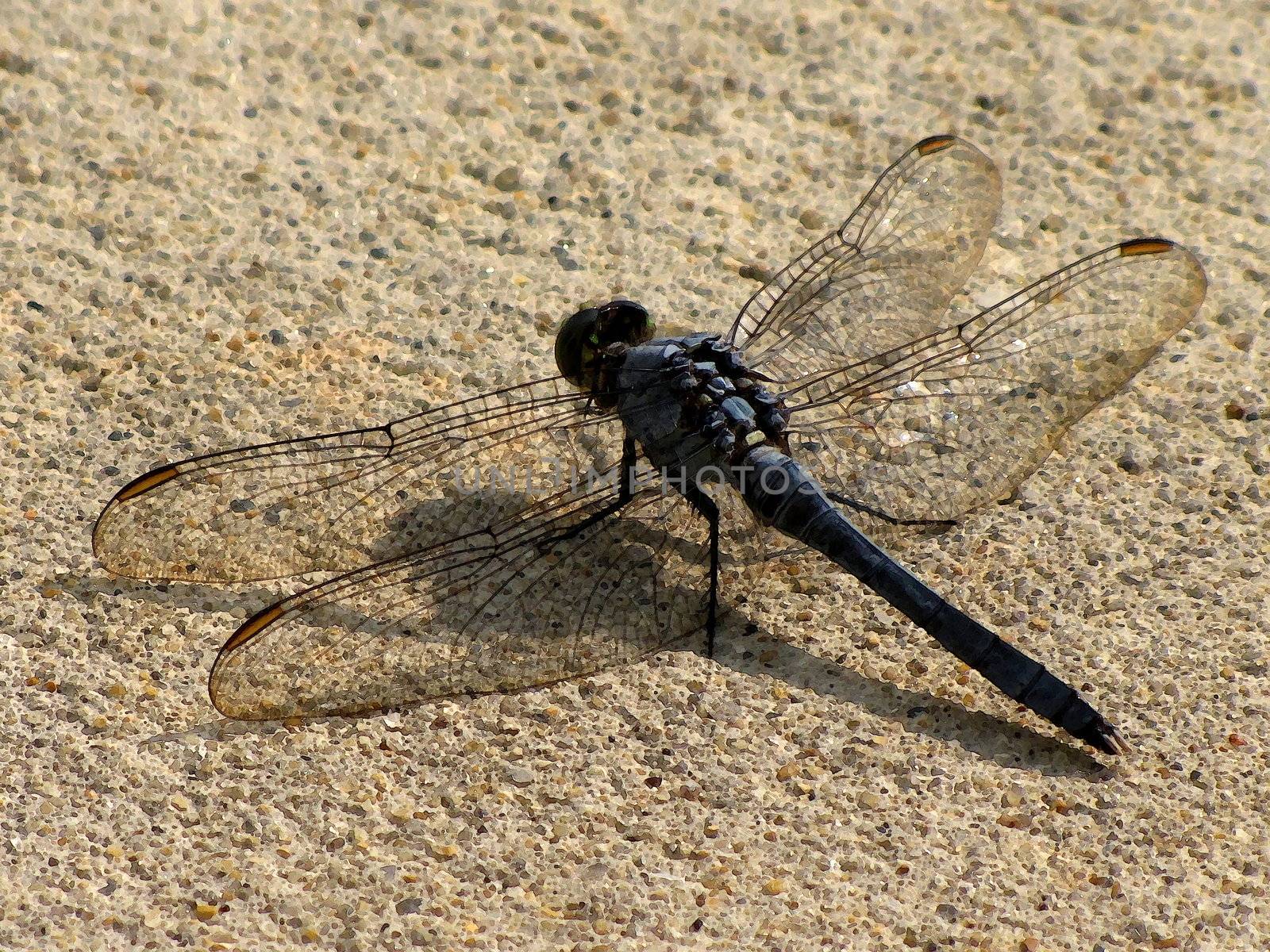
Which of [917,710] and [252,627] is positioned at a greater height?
[917,710]

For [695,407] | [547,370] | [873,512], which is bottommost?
[547,370]

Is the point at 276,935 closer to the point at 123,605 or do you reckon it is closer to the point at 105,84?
the point at 123,605

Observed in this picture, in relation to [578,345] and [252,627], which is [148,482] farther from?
[578,345]

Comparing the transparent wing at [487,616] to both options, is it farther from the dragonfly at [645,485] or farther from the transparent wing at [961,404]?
the transparent wing at [961,404]

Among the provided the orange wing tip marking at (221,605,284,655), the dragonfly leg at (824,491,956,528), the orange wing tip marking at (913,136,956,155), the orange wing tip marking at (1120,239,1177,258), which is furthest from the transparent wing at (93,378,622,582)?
the orange wing tip marking at (1120,239,1177,258)

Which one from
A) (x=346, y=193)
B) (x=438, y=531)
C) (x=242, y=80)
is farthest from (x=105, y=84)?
(x=438, y=531)

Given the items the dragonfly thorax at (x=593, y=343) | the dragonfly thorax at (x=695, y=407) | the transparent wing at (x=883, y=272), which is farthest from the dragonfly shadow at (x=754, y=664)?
the transparent wing at (x=883, y=272)

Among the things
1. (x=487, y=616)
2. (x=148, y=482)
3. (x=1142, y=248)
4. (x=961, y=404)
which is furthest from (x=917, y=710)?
(x=148, y=482)
